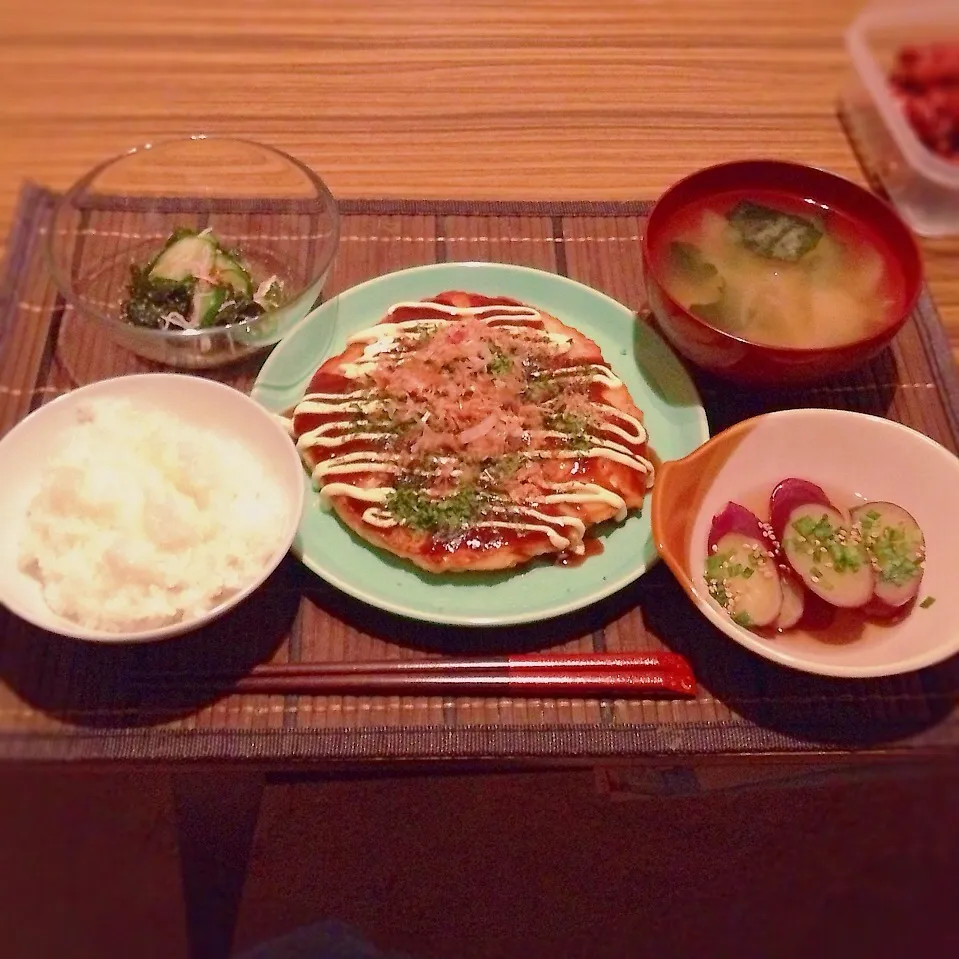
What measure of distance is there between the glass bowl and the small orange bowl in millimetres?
733

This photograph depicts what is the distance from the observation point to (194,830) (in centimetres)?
180

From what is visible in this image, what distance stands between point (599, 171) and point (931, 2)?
4.49 feet

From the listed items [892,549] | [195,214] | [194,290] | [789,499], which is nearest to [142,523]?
[194,290]

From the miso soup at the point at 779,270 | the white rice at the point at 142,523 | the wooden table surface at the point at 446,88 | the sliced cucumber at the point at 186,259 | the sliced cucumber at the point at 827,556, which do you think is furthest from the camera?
the wooden table surface at the point at 446,88

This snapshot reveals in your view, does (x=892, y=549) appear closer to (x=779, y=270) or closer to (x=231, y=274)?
(x=779, y=270)

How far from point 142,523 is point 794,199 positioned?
1.54 meters

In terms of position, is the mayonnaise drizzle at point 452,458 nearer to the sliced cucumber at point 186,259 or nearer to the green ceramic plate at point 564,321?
the green ceramic plate at point 564,321

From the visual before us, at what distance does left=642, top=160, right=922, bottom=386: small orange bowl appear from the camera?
1.60 meters

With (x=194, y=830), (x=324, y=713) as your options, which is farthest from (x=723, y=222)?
(x=194, y=830)

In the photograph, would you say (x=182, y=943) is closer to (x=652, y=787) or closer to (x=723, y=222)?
(x=652, y=787)

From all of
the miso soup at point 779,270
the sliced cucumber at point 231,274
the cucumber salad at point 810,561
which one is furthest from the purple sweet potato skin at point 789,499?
the sliced cucumber at point 231,274

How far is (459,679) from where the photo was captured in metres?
1.44

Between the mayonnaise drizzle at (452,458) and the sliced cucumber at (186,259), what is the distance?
1.29 ft

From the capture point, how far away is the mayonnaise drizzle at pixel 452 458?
1.54 meters
